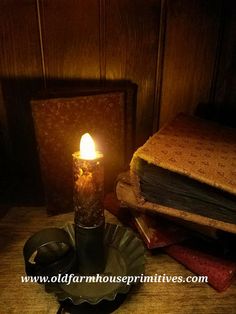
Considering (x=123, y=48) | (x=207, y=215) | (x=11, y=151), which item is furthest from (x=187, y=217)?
(x=11, y=151)

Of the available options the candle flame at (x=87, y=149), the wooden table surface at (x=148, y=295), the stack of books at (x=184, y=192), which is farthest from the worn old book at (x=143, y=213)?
the candle flame at (x=87, y=149)

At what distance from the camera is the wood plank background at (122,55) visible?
942mm

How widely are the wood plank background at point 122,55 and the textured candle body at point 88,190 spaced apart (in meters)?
0.46

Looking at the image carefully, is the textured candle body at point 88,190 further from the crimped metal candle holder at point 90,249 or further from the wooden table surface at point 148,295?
the wooden table surface at point 148,295

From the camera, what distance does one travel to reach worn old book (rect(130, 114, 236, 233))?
0.72 meters

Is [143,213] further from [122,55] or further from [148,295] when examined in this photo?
[122,55]

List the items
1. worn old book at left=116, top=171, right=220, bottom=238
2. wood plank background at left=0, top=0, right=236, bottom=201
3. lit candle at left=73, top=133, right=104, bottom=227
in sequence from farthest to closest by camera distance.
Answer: wood plank background at left=0, top=0, right=236, bottom=201
worn old book at left=116, top=171, right=220, bottom=238
lit candle at left=73, top=133, right=104, bottom=227

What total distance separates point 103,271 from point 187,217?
249 millimetres

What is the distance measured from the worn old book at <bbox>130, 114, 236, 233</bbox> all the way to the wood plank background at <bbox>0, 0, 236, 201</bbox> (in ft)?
0.86

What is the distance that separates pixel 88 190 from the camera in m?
0.67

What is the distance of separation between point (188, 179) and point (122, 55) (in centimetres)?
50

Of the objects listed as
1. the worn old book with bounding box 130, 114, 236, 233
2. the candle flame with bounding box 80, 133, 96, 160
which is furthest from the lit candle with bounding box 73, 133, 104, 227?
the worn old book with bounding box 130, 114, 236, 233

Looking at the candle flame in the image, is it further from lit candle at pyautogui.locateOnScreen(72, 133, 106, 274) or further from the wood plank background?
the wood plank background

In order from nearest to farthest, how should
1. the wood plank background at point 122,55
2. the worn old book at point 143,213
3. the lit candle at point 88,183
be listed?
the lit candle at point 88,183 < the worn old book at point 143,213 < the wood plank background at point 122,55
